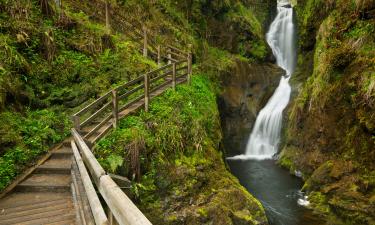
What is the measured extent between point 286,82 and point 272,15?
8394 mm

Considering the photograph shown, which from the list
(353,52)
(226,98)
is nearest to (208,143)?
(353,52)

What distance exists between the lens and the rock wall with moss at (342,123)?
10.5 meters

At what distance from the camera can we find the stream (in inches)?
450

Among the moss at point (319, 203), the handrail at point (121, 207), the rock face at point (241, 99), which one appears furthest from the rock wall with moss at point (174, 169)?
the rock face at point (241, 99)

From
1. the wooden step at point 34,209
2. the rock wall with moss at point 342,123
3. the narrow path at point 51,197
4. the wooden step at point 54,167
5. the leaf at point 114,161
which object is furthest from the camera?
the rock wall with moss at point 342,123

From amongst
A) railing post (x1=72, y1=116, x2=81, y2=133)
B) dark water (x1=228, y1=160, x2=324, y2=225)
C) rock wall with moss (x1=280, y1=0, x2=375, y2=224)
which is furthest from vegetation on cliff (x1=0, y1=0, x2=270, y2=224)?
rock wall with moss (x1=280, y1=0, x2=375, y2=224)

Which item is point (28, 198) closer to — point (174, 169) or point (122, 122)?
point (122, 122)

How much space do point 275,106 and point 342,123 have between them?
7.68 metres

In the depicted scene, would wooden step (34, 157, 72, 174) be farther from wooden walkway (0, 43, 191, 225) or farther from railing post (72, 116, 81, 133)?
railing post (72, 116, 81, 133)

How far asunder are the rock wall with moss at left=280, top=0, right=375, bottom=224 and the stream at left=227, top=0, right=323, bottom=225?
0.74m

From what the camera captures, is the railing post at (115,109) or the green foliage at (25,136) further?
the railing post at (115,109)

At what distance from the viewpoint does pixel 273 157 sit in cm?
1781

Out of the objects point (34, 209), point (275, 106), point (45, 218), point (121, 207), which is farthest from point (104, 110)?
point (275, 106)

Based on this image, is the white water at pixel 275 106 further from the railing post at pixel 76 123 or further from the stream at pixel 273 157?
the railing post at pixel 76 123
